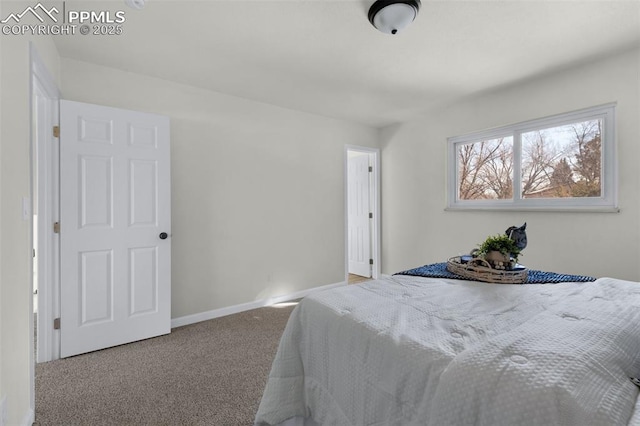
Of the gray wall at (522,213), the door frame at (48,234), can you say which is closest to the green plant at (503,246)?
the gray wall at (522,213)

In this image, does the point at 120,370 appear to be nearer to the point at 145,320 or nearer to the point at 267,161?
the point at 145,320

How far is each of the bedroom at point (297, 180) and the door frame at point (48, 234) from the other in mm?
394

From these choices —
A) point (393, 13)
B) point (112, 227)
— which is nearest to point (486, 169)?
point (393, 13)

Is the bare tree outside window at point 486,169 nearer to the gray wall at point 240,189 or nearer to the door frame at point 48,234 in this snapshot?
the gray wall at point 240,189

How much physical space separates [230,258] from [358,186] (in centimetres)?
249

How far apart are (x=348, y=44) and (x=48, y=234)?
2.74 meters

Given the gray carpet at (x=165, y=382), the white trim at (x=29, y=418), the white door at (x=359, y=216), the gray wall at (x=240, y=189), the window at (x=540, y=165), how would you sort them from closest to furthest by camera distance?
the white trim at (x=29, y=418) < the gray carpet at (x=165, y=382) < the window at (x=540, y=165) < the gray wall at (x=240, y=189) < the white door at (x=359, y=216)

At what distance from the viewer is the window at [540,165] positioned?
267 centimetres

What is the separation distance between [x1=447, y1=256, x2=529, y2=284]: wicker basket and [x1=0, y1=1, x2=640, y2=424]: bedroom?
1.56m

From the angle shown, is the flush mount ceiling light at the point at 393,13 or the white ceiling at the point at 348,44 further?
the white ceiling at the point at 348,44

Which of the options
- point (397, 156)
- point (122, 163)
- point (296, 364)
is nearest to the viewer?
point (296, 364)

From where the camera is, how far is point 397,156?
4457 mm

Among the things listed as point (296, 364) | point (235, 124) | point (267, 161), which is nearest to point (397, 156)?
point (267, 161)

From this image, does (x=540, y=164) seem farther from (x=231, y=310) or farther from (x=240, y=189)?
(x=231, y=310)
